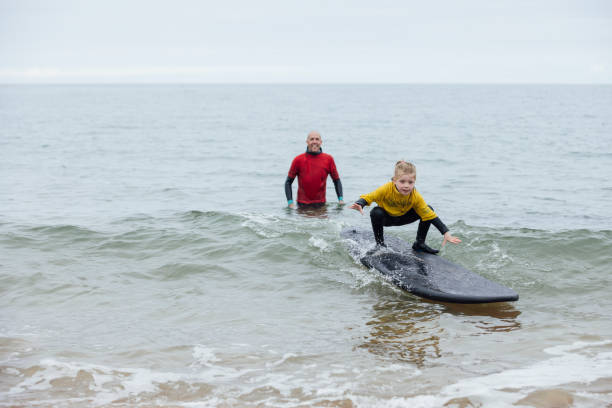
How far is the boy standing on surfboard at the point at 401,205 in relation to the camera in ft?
22.9

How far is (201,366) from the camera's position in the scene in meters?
4.85

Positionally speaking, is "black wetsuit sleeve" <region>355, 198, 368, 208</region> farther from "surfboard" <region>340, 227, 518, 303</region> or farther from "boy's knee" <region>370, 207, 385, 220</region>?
"surfboard" <region>340, 227, 518, 303</region>

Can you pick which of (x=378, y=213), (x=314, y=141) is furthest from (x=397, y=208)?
(x=314, y=141)

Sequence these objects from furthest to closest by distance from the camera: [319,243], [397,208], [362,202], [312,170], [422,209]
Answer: [312,170] → [319,243] → [397,208] → [422,209] → [362,202]

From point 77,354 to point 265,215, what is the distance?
6.74 metres

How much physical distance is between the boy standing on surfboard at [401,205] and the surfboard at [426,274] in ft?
1.04

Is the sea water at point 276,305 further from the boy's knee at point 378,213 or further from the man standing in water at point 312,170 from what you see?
the boy's knee at point 378,213

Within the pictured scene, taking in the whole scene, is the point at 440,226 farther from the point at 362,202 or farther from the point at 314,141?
the point at 314,141

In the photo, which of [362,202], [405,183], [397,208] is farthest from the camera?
[397,208]

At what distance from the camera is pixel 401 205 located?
7438 millimetres

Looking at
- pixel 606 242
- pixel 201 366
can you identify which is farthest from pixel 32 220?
pixel 606 242

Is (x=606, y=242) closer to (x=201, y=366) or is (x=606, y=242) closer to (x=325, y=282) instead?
(x=325, y=282)

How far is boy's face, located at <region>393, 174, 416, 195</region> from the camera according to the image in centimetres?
689

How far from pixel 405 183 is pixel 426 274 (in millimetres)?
1203
